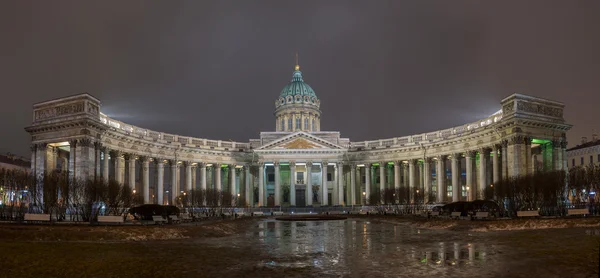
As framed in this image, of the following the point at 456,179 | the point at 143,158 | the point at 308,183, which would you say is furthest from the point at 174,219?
the point at 308,183

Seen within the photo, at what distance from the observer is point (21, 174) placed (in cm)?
5222

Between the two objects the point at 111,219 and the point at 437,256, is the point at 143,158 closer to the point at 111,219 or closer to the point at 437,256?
the point at 111,219

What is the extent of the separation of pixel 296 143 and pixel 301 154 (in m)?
2.44

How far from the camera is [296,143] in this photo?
90.2 m

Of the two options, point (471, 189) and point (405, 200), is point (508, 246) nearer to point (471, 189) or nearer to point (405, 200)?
point (405, 200)

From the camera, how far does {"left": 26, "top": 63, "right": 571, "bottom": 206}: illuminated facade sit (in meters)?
60.1

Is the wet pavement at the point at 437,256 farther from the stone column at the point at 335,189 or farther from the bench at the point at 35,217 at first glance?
the stone column at the point at 335,189

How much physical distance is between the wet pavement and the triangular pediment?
2520 inches

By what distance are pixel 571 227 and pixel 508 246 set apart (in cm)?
1242

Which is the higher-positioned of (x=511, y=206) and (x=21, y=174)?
(x=21, y=174)

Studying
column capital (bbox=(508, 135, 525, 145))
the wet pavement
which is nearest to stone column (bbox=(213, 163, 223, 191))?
column capital (bbox=(508, 135, 525, 145))

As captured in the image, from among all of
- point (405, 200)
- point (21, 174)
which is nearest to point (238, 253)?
point (21, 174)

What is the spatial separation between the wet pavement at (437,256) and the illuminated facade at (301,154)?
3929cm

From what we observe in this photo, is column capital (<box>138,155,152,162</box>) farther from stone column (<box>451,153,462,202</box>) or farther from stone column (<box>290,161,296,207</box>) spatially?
stone column (<box>451,153,462,202</box>)
